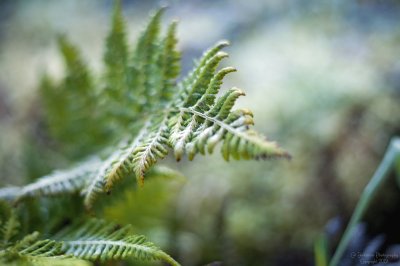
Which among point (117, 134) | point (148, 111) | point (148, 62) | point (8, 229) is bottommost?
point (8, 229)

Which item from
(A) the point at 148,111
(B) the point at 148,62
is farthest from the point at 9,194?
(B) the point at 148,62

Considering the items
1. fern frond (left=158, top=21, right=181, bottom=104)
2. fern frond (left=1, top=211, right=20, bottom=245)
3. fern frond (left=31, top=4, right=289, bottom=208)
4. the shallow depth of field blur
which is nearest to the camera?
fern frond (left=31, top=4, right=289, bottom=208)

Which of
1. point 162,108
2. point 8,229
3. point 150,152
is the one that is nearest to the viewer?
point 150,152

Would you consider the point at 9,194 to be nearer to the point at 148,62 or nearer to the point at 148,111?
the point at 148,111

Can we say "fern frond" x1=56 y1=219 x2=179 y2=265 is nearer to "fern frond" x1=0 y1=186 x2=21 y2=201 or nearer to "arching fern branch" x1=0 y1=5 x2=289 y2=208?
"arching fern branch" x1=0 y1=5 x2=289 y2=208

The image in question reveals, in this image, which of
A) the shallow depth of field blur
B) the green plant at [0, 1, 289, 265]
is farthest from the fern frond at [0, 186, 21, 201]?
the shallow depth of field blur

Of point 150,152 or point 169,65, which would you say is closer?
point 150,152

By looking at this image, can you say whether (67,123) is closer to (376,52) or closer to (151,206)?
(151,206)

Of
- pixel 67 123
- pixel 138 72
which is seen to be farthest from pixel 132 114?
pixel 67 123
